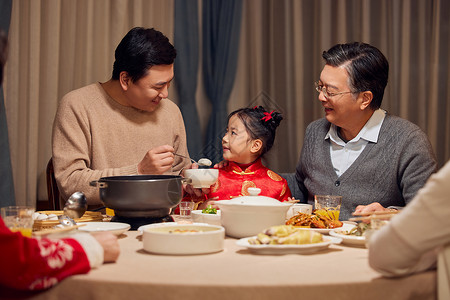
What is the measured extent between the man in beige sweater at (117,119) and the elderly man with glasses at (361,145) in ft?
2.54

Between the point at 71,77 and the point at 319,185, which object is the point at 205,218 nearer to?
the point at 319,185

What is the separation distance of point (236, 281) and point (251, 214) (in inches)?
19.0

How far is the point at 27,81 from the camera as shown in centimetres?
324

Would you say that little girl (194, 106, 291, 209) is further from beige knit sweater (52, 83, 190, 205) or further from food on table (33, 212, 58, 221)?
food on table (33, 212, 58, 221)

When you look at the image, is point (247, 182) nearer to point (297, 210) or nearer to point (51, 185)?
point (297, 210)

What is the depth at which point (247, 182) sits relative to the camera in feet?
9.07

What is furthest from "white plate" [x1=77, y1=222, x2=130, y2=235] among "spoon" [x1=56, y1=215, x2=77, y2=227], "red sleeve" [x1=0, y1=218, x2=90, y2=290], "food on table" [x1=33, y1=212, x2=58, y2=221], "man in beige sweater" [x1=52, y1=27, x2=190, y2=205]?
"man in beige sweater" [x1=52, y1=27, x2=190, y2=205]

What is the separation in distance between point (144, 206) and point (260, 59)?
286 cm

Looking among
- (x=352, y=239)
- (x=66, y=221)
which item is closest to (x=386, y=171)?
(x=352, y=239)

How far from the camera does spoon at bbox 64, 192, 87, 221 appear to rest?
68.5 inches

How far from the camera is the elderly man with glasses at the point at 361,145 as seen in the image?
2.33 metres

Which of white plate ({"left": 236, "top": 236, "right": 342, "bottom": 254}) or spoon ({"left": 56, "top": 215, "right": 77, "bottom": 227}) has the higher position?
white plate ({"left": 236, "top": 236, "right": 342, "bottom": 254})

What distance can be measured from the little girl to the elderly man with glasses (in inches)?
8.4

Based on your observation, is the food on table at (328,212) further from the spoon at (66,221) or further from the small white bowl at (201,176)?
the spoon at (66,221)
